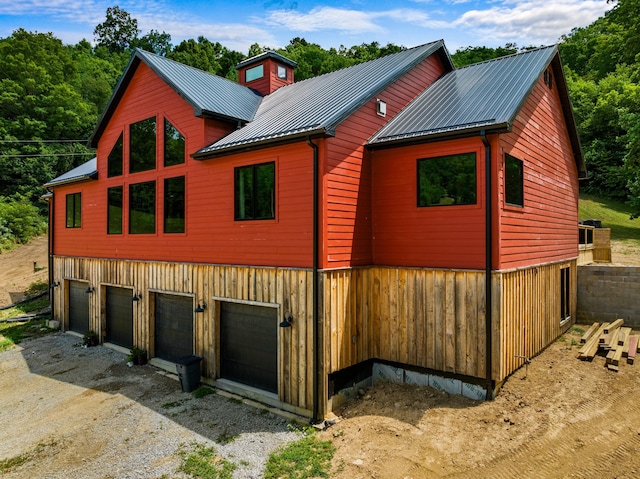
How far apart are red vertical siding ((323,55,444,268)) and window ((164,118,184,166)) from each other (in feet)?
17.7

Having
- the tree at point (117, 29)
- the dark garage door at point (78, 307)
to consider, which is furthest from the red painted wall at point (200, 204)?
the tree at point (117, 29)

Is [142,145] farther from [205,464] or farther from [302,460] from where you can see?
[302,460]

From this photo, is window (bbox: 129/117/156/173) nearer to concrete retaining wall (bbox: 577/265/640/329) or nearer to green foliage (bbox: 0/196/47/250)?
concrete retaining wall (bbox: 577/265/640/329)

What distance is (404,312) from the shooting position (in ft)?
31.6

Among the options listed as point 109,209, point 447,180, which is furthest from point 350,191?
point 109,209

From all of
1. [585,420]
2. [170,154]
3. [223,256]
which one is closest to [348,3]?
[170,154]

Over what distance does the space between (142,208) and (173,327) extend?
4.16 m

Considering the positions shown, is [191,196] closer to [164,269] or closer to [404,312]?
[164,269]

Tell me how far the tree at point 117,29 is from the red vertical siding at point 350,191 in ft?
288

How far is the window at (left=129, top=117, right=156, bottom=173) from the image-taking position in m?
13.2

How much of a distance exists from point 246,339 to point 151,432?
297cm

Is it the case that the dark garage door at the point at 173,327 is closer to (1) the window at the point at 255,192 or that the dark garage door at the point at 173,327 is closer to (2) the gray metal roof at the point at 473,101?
(1) the window at the point at 255,192

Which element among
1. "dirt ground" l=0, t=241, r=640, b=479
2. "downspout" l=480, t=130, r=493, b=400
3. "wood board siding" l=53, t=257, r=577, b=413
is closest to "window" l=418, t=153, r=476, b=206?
"downspout" l=480, t=130, r=493, b=400

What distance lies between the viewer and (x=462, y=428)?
7672 millimetres
